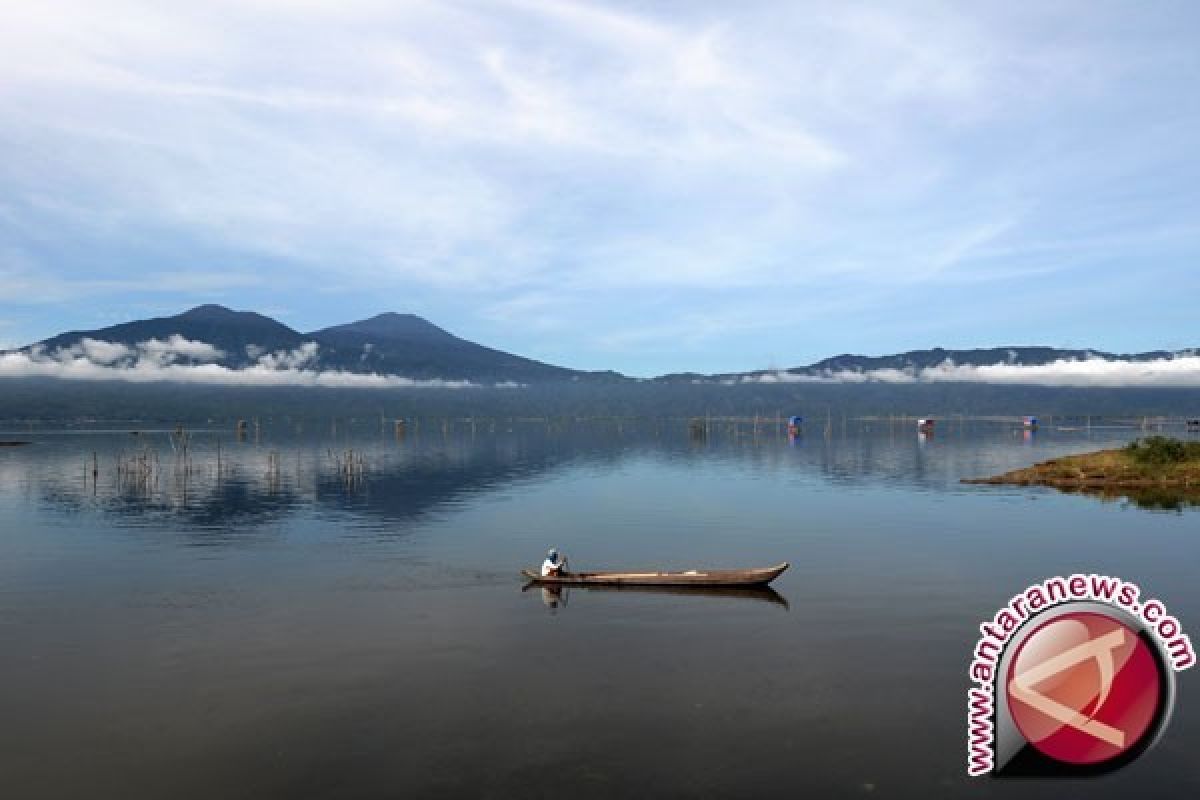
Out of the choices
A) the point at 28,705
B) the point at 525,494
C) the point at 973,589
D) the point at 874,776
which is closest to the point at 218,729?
the point at 28,705

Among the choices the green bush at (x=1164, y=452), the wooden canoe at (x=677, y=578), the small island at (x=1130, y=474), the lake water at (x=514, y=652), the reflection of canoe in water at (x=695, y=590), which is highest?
the green bush at (x=1164, y=452)

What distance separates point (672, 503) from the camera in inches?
4400

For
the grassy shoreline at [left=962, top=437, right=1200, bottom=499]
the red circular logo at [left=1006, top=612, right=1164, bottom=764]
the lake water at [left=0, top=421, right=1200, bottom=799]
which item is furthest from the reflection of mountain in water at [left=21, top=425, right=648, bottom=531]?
the grassy shoreline at [left=962, top=437, right=1200, bottom=499]

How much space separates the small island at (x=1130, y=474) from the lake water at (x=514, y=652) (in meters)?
20.7

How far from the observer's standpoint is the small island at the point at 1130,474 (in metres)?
115

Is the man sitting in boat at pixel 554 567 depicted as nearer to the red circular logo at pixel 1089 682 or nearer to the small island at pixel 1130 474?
the red circular logo at pixel 1089 682

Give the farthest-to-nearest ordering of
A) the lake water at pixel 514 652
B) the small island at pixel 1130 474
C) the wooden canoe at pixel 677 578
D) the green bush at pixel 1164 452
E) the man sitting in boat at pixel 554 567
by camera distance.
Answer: the green bush at pixel 1164 452
the small island at pixel 1130 474
the man sitting in boat at pixel 554 567
the wooden canoe at pixel 677 578
the lake water at pixel 514 652

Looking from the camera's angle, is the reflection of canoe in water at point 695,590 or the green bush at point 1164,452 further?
the green bush at point 1164,452

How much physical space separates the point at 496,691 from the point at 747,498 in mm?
83949

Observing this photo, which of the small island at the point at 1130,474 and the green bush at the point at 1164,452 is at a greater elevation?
the green bush at the point at 1164,452
